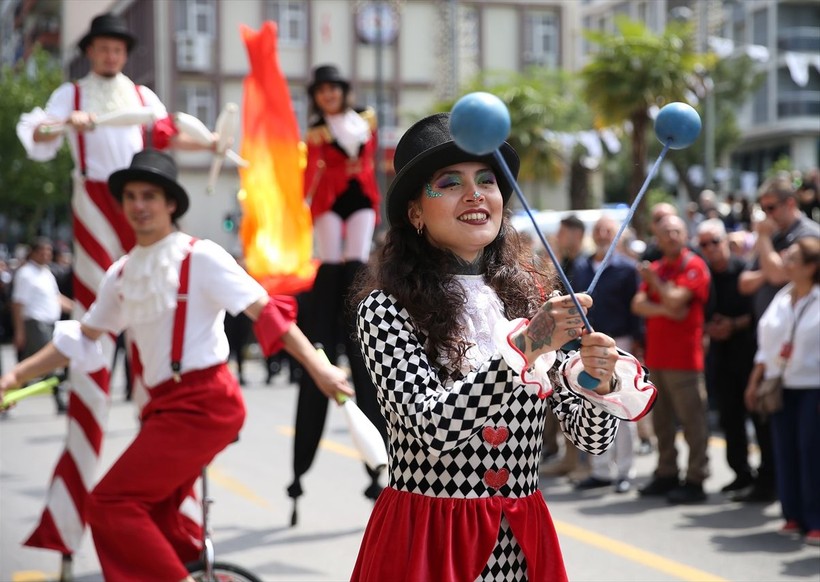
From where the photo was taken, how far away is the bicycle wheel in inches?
188

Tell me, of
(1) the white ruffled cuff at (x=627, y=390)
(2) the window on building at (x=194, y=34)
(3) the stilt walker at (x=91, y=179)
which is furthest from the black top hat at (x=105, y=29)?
(2) the window on building at (x=194, y=34)

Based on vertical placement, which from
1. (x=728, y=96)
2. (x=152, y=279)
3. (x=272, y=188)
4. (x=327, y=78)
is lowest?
(x=152, y=279)

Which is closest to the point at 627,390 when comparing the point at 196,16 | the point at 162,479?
the point at 162,479

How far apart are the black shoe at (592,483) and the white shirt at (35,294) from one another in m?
8.71

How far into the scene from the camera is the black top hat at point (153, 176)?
17.0ft

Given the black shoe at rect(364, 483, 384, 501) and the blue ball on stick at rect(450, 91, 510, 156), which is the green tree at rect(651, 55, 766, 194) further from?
the blue ball on stick at rect(450, 91, 510, 156)

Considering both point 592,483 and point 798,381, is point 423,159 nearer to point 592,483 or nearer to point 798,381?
point 798,381

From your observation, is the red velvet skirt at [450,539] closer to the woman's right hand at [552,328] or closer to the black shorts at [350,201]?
the woman's right hand at [552,328]

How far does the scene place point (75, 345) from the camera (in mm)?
5215

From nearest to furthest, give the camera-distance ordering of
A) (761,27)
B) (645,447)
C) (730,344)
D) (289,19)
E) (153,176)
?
(153,176)
(730,344)
(645,447)
(289,19)
(761,27)

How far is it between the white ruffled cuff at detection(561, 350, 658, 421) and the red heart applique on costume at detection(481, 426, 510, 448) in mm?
362

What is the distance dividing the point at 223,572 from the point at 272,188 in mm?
3550

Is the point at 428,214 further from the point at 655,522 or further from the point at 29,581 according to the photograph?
the point at 655,522

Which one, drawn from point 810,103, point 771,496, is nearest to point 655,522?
point 771,496
